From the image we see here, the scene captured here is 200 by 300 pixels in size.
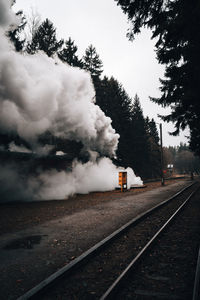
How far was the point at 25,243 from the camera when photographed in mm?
6215

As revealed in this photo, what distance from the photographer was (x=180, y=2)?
699 cm

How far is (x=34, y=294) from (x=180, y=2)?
8.82 meters

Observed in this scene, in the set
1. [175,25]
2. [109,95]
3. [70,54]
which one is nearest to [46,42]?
[70,54]

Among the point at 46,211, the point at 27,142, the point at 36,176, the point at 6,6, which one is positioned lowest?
the point at 46,211

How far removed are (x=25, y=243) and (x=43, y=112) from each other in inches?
311

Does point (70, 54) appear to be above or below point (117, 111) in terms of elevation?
above

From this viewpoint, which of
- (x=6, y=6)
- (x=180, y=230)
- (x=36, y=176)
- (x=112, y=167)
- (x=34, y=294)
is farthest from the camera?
(x=112, y=167)

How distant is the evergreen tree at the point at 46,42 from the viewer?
1028 inches

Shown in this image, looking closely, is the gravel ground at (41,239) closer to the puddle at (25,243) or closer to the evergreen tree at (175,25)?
the puddle at (25,243)

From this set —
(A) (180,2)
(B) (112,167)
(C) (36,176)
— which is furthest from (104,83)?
(A) (180,2)

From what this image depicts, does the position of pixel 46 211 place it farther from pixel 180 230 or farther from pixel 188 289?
pixel 188 289

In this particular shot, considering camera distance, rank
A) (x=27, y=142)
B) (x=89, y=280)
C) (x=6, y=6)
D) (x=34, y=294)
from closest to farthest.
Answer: (x=34, y=294), (x=89, y=280), (x=6, y=6), (x=27, y=142)

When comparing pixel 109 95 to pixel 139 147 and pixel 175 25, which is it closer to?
pixel 139 147

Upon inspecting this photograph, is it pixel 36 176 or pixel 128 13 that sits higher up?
pixel 128 13
